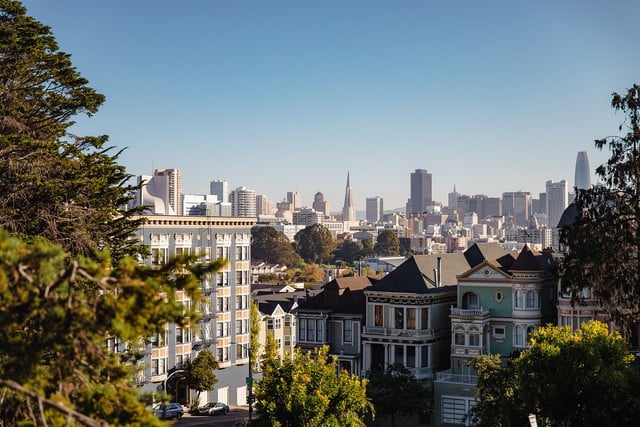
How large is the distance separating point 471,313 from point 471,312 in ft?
0.19

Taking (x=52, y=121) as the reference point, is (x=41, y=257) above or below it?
below

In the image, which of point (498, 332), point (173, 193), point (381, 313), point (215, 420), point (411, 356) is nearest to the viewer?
point (498, 332)

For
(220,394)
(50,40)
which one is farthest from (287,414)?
(220,394)

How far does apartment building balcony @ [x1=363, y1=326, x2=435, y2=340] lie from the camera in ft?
181

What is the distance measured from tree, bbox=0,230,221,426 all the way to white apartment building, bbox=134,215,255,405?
5034 cm

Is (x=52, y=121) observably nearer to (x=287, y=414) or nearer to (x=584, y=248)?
(x=287, y=414)

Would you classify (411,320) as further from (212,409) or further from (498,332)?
(212,409)

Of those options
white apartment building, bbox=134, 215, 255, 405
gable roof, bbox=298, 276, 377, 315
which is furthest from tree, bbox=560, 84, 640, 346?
white apartment building, bbox=134, 215, 255, 405

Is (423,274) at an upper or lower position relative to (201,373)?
upper

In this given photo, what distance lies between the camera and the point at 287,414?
34.7 meters

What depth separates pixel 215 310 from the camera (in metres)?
69.9

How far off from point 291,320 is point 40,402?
7310cm

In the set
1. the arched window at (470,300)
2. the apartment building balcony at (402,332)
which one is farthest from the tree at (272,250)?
the arched window at (470,300)

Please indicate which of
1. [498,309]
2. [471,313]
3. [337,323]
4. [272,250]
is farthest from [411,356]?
[272,250]
